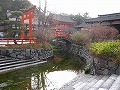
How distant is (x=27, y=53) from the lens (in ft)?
62.4

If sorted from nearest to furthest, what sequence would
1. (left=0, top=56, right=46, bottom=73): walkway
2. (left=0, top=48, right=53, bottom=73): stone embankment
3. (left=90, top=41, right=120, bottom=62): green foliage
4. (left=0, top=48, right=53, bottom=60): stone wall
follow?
(left=90, top=41, right=120, bottom=62): green foliage, (left=0, top=56, right=46, bottom=73): walkway, (left=0, top=48, right=53, bottom=73): stone embankment, (left=0, top=48, right=53, bottom=60): stone wall

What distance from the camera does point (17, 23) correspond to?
21.4 meters

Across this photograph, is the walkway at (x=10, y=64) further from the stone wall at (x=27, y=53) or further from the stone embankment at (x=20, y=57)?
the stone wall at (x=27, y=53)

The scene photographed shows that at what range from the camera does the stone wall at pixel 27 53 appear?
17828 millimetres

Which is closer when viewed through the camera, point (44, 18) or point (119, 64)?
point (119, 64)

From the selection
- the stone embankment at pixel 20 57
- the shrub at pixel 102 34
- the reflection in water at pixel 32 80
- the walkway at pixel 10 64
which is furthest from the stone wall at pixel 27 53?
the shrub at pixel 102 34

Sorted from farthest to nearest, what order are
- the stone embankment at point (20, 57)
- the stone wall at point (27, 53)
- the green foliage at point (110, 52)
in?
1. the stone wall at point (27, 53)
2. the stone embankment at point (20, 57)
3. the green foliage at point (110, 52)

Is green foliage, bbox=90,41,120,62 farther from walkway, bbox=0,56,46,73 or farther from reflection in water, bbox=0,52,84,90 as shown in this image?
walkway, bbox=0,56,46,73

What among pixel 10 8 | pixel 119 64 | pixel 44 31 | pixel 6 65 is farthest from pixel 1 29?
pixel 119 64

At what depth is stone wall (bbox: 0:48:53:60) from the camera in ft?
58.5

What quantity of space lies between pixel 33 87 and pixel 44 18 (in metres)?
16.8

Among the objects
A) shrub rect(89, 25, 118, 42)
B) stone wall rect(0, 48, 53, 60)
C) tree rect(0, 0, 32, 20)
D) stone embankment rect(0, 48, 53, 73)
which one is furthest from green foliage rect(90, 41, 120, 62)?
tree rect(0, 0, 32, 20)

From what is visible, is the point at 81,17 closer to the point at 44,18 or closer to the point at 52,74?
the point at 44,18

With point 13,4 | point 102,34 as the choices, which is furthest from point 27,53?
point 13,4
